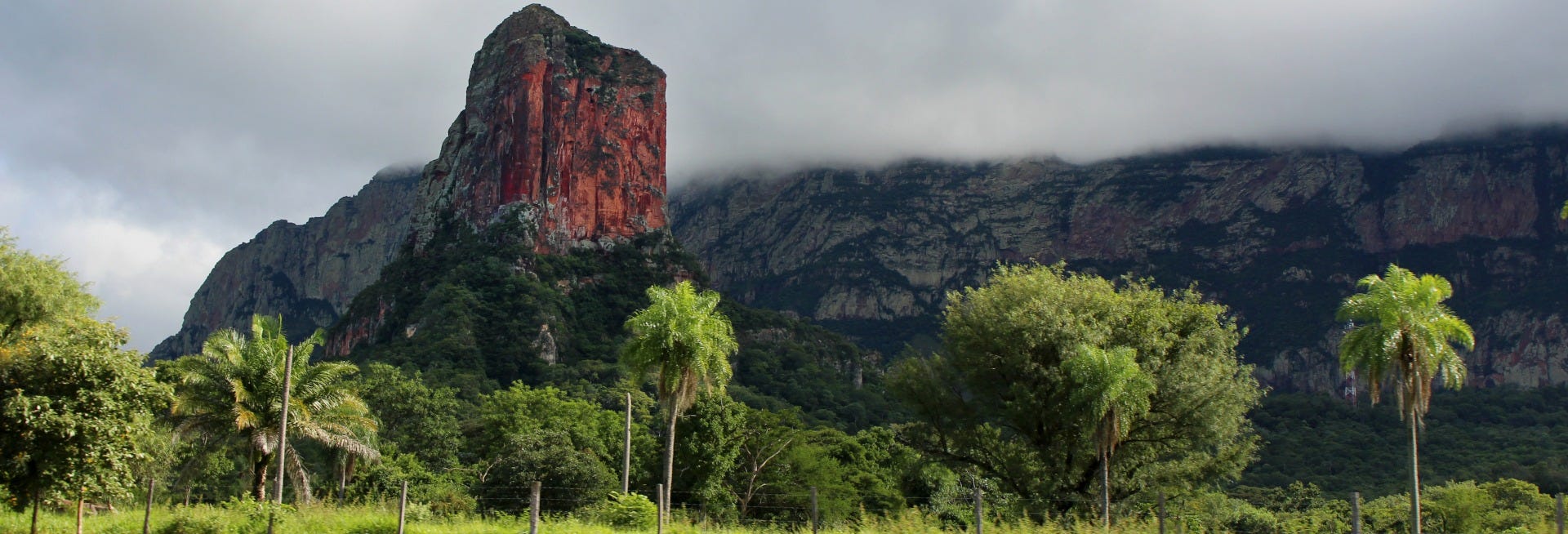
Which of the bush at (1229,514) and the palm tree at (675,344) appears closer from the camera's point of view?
the palm tree at (675,344)

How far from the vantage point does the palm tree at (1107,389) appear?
25672mm

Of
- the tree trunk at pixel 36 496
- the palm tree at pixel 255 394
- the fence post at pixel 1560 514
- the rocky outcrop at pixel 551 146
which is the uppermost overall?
the rocky outcrop at pixel 551 146

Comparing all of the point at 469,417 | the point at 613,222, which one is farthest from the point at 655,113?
the point at 469,417

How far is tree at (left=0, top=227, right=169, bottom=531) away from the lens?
19188mm

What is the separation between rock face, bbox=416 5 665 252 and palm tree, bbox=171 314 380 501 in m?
104

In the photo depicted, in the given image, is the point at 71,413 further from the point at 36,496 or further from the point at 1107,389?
the point at 1107,389

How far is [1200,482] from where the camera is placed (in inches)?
1299

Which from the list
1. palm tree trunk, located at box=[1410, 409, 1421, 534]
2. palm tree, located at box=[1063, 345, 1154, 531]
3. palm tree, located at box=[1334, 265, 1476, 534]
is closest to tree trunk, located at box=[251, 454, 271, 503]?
palm tree, located at box=[1063, 345, 1154, 531]

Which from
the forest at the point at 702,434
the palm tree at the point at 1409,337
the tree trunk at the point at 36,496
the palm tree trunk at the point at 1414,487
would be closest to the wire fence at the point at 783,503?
the forest at the point at 702,434

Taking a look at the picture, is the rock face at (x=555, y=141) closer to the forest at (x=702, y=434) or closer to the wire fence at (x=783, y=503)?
the forest at (x=702, y=434)

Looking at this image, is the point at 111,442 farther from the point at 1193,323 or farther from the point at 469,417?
the point at 469,417

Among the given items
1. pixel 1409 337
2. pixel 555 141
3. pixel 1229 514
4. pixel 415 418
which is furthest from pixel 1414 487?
pixel 555 141

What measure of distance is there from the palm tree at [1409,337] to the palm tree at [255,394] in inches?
847

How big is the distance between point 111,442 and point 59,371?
145cm
